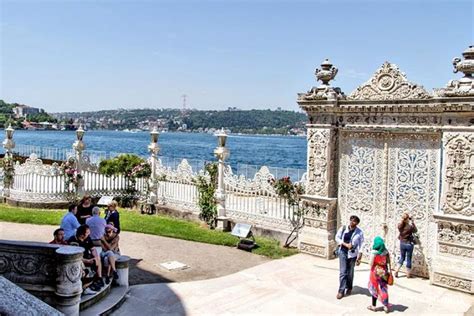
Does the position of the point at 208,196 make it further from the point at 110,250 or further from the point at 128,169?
the point at 110,250

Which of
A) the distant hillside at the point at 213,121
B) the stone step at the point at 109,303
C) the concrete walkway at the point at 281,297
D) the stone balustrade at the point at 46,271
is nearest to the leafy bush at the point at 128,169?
the concrete walkway at the point at 281,297

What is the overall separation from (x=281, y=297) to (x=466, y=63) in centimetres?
569

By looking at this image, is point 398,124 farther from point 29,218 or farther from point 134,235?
point 29,218

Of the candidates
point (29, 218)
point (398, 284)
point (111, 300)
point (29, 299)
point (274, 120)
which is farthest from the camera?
point (274, 120)

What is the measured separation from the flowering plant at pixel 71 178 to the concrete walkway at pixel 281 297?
868cm

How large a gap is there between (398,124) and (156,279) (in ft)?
20.0

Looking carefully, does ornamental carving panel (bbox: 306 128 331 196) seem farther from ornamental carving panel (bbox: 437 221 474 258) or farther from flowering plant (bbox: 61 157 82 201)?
flowering plant (bbox: 61 157 82 201)

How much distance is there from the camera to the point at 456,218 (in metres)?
8.90

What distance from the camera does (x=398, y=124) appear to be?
991 cm

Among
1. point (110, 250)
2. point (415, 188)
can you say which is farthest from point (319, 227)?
point (110, 250)

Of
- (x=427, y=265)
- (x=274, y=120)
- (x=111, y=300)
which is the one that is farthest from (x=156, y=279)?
(x=274, y=120)

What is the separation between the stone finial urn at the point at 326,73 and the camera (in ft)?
36.4

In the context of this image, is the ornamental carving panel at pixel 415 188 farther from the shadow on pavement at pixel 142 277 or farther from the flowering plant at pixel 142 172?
the flowering plant at pixel 142 172

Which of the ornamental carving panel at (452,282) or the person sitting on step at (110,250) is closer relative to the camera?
the person sitting on step at (110,250)
